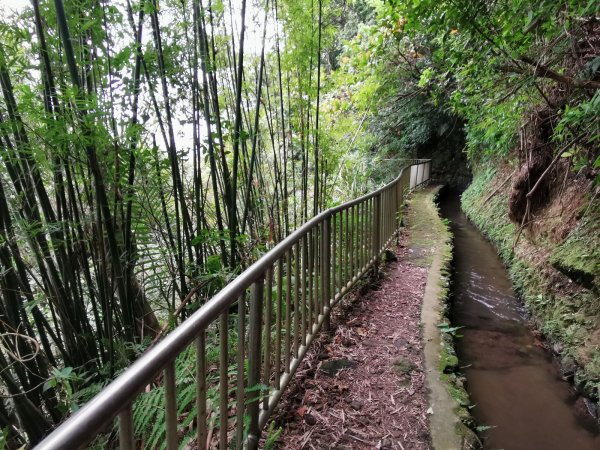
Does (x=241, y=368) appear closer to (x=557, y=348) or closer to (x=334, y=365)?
(x=334, y=365)

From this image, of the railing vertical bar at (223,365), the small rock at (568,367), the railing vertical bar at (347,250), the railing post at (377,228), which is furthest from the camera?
the railing post at (377,228)

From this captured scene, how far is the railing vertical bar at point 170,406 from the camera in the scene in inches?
33.0

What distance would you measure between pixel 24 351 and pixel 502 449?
112 inches

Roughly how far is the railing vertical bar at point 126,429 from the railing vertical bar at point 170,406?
14cm

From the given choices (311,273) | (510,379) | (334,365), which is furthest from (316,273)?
(510,379)

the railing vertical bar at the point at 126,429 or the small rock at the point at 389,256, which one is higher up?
the railing vertical bar at the point at 126,429

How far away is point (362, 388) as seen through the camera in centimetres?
224

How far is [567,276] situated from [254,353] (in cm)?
329

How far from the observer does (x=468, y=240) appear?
6785 mm

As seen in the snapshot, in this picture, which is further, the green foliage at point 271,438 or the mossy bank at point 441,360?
the mossy bank at point 441,360

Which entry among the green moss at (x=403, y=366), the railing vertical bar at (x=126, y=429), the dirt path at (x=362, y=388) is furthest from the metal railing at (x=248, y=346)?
the green moss at (x=403, y=366)

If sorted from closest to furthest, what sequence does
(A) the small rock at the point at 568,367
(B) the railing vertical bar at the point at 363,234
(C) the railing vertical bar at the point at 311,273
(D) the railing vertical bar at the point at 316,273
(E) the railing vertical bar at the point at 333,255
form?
(C) the railing vertical bar at the point at 311,273
(D) the railing vertical bar at the point at 316,273
(E) the railing vertical bar at the point at 333,255
(A) the small rock at the point at 568,367
(B) the railing vertical bar at the point at 363,234

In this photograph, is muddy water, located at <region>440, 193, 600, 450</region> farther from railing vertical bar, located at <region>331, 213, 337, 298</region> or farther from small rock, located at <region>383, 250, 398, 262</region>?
railing vertical bar, located at <region>331, 213, 337, 298</region>

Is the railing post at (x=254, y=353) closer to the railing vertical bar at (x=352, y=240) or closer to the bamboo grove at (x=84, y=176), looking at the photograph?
the bamboo grove at (x=84, y=176)
